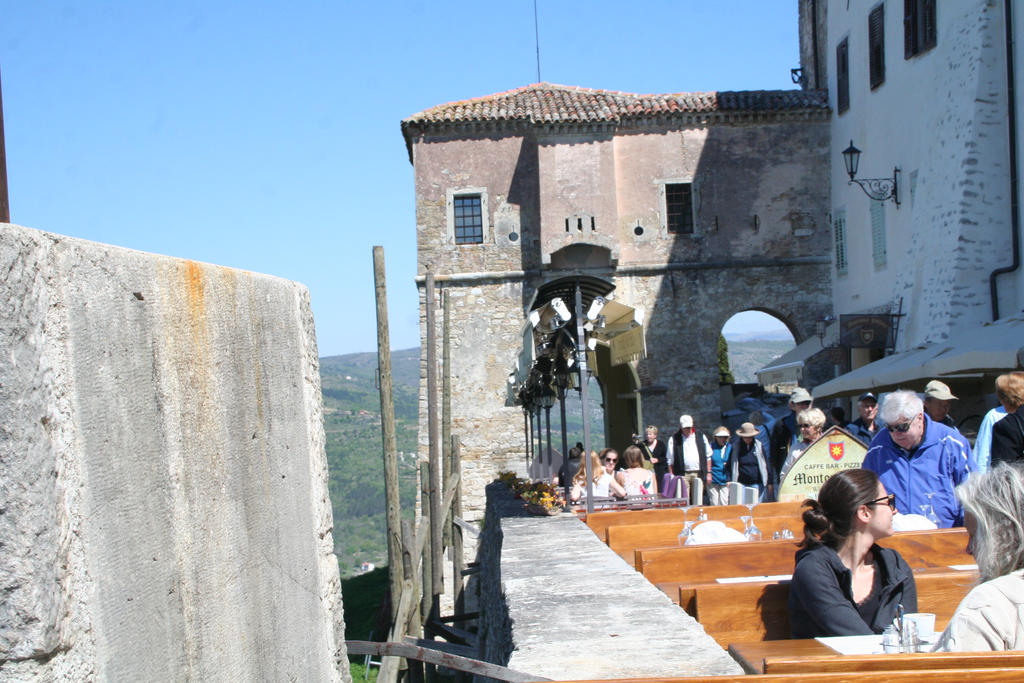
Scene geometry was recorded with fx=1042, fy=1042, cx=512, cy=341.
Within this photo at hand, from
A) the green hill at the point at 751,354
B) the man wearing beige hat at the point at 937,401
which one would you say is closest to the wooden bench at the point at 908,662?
the man wearing beige hat at the point at 937,401

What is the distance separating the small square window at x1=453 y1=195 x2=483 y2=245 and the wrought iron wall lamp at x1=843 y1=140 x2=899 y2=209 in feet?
29.7

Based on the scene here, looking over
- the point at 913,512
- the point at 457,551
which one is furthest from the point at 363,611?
the point at 913,512

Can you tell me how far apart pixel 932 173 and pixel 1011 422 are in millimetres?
13324

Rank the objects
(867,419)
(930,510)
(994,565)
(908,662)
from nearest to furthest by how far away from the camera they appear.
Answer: (908,662) → (994,565) → (930,510) → (867,419)

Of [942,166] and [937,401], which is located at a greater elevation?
[942,166]

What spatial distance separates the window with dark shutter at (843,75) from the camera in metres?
24.2

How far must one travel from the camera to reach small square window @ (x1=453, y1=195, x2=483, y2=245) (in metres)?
26.2

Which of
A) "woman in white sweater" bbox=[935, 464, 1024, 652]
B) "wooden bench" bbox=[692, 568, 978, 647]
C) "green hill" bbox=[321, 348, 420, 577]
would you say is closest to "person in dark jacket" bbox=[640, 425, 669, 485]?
"wooden bench" bbox=[692, 568, 978, 647]

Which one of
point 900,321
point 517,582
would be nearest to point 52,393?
point 517,582

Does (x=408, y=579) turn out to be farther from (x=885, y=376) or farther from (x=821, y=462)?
(x=885, y=376)

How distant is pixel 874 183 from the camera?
22.2 metres

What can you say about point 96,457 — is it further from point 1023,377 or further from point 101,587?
point 1023,377

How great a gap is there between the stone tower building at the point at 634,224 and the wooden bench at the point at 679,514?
17299 millimetres

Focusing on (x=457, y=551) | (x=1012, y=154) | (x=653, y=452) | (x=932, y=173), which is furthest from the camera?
(x=457, y=551)
